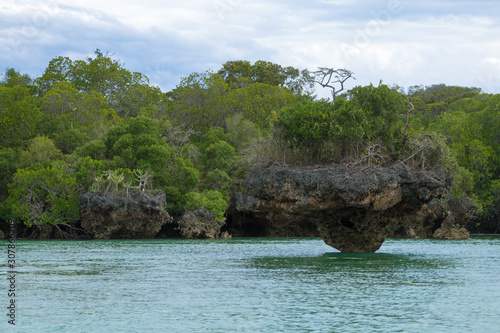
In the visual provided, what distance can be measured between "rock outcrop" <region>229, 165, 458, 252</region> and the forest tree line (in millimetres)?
1684

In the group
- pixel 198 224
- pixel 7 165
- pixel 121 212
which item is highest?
pixel 7 165

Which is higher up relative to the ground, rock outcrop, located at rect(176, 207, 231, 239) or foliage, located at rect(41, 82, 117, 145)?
foliage, located at rect(41, 82, 117, 145)

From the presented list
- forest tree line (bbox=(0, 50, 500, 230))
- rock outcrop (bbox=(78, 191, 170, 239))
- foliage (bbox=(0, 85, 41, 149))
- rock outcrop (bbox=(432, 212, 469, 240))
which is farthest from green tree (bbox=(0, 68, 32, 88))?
rock outcrop (bbox=(432, 212, 469, 240))

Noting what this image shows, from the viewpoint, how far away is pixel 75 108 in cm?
6341

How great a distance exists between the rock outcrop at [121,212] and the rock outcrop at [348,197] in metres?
20.2

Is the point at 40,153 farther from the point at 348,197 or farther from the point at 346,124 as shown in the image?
the point at 348,197

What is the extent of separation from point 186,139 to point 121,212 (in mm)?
15783

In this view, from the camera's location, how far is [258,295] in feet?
60.2

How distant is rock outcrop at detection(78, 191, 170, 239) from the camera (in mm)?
48906

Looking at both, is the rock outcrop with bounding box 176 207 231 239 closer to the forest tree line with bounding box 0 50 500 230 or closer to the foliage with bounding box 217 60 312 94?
the forest tree line with bounding box 0 50 500 230

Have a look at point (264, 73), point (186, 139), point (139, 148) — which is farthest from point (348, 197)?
point (264, 73)

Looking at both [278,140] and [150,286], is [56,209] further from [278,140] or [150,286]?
[150,286]

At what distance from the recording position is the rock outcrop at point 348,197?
27.5 m

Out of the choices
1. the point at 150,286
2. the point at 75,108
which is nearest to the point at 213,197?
the point at 75,108
